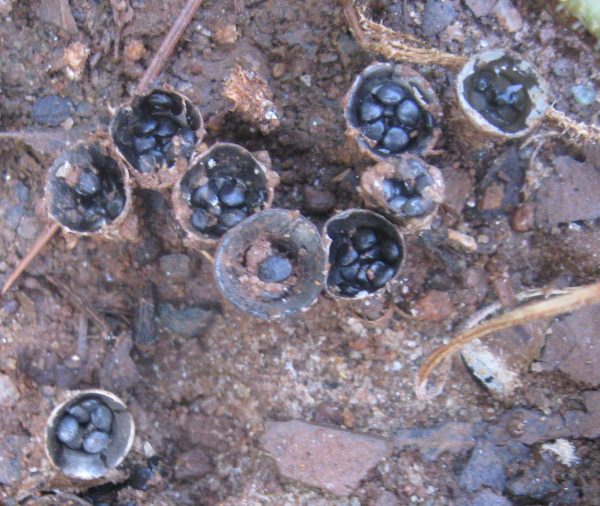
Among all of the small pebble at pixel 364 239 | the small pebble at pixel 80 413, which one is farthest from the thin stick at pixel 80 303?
the small pebble at pixel 364 239

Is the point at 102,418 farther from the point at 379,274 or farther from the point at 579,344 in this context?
the point at 579,344

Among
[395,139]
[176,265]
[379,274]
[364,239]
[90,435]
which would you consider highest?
[395,139]

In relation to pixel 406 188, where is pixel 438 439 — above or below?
below

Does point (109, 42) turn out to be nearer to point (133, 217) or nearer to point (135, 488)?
point (133, 217)

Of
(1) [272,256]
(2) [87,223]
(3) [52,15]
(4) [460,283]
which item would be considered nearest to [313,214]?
(1) [272,256]

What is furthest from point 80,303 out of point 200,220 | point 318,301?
point 318,301

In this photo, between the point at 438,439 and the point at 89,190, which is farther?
the point at 438,439

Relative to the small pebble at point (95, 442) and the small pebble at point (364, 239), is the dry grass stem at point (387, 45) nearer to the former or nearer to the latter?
the small pebble at point (364, 239)
